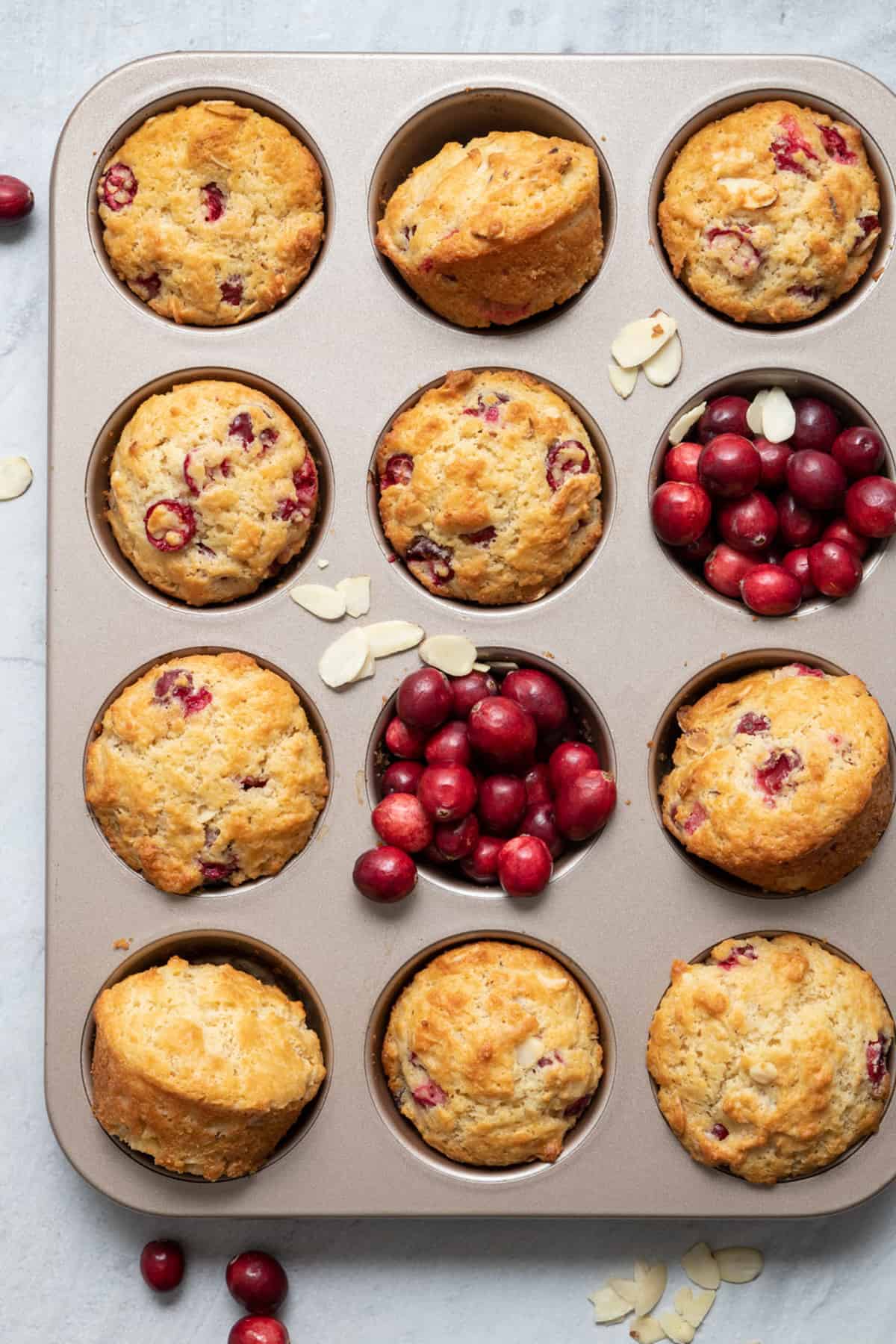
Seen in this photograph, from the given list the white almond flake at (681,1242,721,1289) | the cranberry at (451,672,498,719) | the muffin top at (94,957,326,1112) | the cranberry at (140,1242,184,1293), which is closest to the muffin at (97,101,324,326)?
the cranberry at (451,672,498,719)

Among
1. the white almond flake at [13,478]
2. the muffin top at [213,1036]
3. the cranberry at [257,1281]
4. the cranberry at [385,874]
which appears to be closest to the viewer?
the muffin top at [213,1036]

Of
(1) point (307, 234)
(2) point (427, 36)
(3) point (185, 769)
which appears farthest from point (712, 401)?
(3) point (185, 769)

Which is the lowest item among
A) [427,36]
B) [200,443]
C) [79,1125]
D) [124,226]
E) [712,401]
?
[79,1125]

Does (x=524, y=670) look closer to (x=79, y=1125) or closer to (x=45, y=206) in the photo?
(x=79, y=1125)

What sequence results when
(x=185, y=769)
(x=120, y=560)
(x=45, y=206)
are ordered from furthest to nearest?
(x=45, y=206)
(x=120, y=560)
(x=185, y=769)

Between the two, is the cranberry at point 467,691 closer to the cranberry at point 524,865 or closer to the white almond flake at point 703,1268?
the cranberry at point 524,865

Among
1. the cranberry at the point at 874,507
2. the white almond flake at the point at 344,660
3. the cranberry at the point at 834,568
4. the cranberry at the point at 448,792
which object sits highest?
the cranberry at the point at 874,507

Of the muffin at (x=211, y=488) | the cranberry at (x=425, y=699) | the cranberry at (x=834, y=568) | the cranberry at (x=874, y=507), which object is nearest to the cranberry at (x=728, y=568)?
the cranberry at (x=834, y=568)
